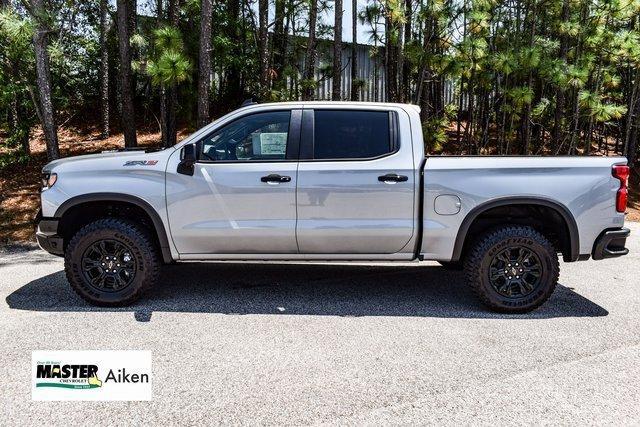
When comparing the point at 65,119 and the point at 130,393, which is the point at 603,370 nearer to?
the point at 130,393

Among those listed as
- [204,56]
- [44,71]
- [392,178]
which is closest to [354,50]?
[204,56]

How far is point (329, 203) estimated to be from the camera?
4695 mm

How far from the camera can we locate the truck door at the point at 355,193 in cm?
466

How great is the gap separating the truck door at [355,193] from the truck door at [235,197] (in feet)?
0.41

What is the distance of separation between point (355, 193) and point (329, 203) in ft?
0.82

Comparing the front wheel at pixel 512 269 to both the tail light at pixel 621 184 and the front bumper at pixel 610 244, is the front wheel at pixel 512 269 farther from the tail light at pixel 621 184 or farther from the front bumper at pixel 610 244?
the tail light at pixel 621 184

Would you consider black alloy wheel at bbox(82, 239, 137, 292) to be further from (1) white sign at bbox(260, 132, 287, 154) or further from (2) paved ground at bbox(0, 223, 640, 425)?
(1) white sign at bbox(260, 132, 287, 154)

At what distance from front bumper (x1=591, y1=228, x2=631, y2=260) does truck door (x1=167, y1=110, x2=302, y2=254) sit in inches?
107

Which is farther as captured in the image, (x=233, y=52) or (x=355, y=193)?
(x=233, y=52)

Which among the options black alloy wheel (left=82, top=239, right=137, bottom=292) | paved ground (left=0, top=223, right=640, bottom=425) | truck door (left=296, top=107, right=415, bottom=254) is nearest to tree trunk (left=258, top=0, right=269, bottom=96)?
paved ground (left=0, top=223, right=640, bottom=425)

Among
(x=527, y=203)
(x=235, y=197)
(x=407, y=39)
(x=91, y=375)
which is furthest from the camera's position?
(x=407, y=39)

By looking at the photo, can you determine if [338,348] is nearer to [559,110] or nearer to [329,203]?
[329,203]

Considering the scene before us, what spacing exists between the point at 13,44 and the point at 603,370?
1169 centimetres

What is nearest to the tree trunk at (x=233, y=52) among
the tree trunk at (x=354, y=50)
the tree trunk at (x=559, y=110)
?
the tree trunk at (x=354, y=50)
